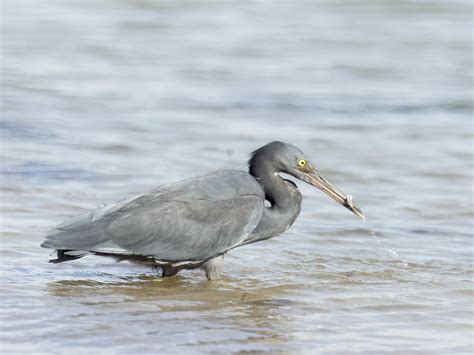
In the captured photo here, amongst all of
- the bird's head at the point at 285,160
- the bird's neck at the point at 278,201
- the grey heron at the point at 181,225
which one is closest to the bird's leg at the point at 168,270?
the grey heron at the point at 181,225


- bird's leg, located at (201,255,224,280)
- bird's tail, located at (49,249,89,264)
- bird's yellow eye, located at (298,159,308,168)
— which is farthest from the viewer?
bird's yellow eye, located at (298,159,308,168)

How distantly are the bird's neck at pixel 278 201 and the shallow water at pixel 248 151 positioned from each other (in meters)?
0.34

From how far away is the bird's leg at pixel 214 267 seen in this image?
23.5 ft

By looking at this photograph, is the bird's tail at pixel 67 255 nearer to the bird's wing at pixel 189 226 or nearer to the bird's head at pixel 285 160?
the bird's wing at pixel 189 226

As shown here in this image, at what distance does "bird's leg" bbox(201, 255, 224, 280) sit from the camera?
7156 millimetres

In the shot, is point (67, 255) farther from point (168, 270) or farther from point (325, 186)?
point (325, 186)

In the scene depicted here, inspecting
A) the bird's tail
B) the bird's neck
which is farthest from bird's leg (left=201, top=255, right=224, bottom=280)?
the bird's tail

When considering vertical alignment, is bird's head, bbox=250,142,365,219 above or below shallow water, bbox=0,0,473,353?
above

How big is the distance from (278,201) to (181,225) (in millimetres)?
727

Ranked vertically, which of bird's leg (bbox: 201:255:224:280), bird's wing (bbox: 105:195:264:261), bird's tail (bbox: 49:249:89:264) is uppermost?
bird's wing (bbox: 105:195:264:261)

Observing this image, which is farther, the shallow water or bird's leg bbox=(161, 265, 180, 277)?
bird's leg bbox=(161, 265, 180, 277)

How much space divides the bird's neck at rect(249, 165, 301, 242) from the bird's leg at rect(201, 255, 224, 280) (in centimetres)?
31

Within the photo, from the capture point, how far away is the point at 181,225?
7109 millimetres

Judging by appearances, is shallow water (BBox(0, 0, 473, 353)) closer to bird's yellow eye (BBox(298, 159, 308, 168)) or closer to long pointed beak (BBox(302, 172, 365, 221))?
long pointed beak (BBox(302, 172, 365, 221))
